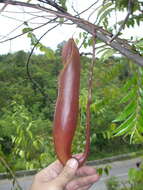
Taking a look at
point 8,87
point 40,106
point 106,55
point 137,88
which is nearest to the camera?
point 137,88

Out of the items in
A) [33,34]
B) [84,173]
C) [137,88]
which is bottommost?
[84,173]

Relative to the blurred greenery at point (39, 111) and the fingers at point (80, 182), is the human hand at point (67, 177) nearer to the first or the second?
the fingers at point (80, 182)

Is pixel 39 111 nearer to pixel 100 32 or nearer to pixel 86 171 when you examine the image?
pixel 86 171

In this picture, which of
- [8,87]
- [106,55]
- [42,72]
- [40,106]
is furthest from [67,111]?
[8,87]

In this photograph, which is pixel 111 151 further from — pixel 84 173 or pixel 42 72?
pixel 84 173

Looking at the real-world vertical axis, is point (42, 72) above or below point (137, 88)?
above

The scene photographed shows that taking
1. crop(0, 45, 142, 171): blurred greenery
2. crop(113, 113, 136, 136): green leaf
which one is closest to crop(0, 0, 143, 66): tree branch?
crop(113, 113, 136, 136): green leaf

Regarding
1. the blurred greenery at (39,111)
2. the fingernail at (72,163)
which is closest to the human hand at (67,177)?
the fingernail at (72,163)

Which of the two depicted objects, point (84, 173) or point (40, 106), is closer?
point (84, 173)

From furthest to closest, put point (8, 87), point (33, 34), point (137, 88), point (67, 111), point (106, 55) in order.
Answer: point (8, 87)
point (33, 34)
point (106, 55)
point (137, 88)
point (67, 111)
